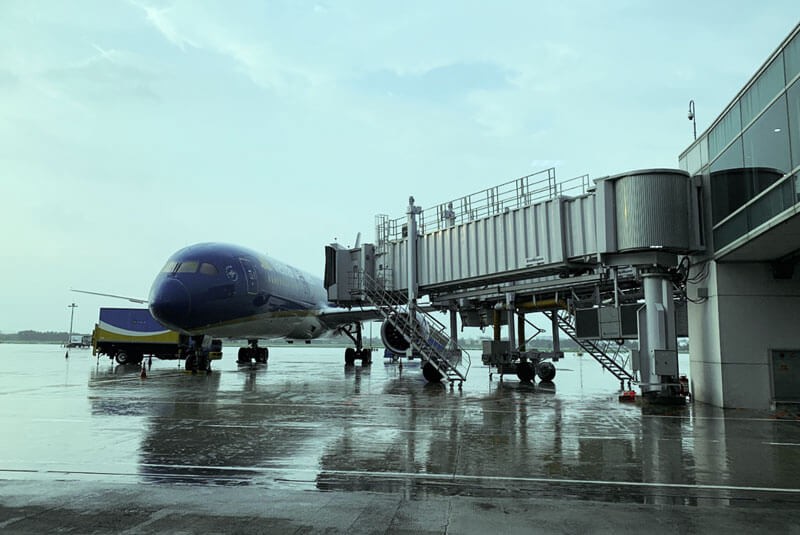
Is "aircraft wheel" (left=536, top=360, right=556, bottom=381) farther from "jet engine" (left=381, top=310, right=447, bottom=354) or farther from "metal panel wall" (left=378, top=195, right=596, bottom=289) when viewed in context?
"metal panel wall" (left=378, top=195, right=596, bottom=289)

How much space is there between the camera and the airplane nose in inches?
928

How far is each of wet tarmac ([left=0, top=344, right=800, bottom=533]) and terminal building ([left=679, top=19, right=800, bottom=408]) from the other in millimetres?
1524

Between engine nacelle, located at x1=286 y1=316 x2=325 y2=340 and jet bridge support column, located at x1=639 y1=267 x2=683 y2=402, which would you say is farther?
engine nacelle, located at x1=286 y1=316 x2=325 y2=340

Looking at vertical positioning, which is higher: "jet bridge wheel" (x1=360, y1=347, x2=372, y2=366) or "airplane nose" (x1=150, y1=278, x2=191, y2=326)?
"airplane nose" (x1=150, y1=278, x2=191, y2=326)

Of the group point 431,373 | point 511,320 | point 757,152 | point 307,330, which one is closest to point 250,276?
point 307,330

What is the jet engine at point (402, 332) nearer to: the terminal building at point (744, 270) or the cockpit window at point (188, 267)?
the cockpit window at point (188, 267)

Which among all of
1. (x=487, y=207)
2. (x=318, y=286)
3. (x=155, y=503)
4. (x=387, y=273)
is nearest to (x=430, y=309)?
(x=387, y=273)

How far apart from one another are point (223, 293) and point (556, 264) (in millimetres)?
14037

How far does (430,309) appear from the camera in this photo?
86.1 feet

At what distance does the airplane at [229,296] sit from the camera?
23938mm

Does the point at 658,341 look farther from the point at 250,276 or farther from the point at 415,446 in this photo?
the point at 250,276

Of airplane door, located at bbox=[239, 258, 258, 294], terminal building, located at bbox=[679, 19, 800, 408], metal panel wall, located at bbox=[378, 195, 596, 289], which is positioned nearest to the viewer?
terminal building, located at bbox=[679, 19, 800, 408]

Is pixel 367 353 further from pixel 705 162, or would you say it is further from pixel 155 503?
pixel 155 503

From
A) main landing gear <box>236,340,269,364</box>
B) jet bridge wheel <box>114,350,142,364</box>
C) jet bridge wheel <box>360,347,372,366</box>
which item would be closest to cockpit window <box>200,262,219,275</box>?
main landing gear <box>236,340,269,364</box>
